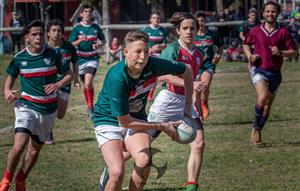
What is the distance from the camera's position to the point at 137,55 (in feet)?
25.2

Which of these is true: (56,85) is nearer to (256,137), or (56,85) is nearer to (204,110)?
(256,137)

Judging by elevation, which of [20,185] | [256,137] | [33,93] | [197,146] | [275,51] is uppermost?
[275,51]

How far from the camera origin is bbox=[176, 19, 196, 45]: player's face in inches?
373

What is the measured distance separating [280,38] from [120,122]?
18.6 ft

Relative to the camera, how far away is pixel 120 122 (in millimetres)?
7828

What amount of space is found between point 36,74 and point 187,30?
6.22 feet

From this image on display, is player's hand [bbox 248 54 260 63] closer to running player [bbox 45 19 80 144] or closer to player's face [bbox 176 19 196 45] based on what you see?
running player [bbox 45 19 80 144]

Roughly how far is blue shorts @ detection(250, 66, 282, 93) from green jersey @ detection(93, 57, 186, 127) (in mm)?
4747

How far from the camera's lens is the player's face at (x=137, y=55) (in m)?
7.67

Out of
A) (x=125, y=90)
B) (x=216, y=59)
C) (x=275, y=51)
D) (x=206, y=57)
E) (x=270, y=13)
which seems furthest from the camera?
(x=216, y=59)

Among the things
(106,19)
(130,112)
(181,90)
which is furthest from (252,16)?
(130,112)

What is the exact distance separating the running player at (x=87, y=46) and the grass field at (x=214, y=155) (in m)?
0.72

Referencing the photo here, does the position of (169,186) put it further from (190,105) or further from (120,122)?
(120,122)

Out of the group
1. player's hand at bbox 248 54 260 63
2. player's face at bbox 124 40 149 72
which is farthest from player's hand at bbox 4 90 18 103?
player's hand at bbox 248 54 260 63
